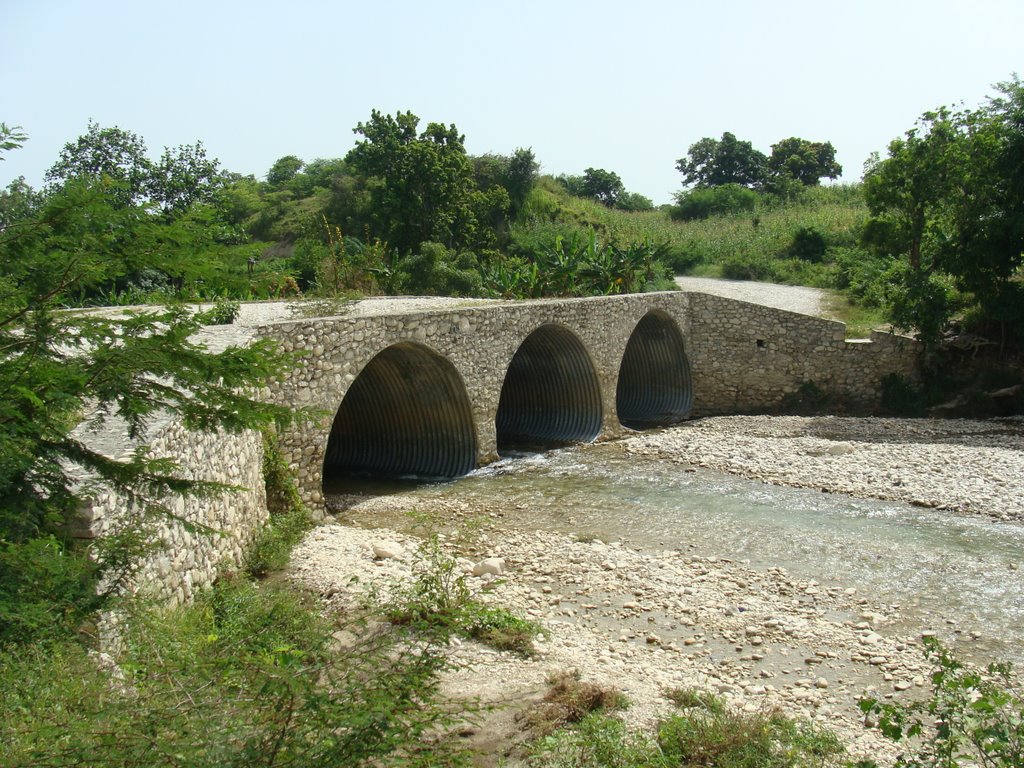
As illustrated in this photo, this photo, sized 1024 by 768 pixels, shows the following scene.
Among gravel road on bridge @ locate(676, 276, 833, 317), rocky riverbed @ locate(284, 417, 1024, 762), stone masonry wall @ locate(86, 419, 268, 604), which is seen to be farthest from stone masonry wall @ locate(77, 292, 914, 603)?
gravel road on bridge @ locate(676, 276, 833, 317)

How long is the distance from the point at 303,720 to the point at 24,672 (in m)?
1.93

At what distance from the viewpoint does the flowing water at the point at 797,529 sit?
11.3 m

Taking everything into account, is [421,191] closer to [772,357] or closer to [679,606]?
[772,357]

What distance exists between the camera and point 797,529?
1452cm

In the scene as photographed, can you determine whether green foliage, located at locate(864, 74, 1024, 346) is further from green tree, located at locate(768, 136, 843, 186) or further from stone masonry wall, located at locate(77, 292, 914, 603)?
green tree, located at locate(768, 136, 843, 186)

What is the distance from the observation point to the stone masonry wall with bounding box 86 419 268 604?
6.80 meters

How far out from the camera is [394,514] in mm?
15602

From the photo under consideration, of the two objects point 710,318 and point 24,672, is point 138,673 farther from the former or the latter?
point 710,318

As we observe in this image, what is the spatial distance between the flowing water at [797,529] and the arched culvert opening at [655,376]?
6.13 meters

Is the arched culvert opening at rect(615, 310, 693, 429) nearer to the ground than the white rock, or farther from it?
farther from it

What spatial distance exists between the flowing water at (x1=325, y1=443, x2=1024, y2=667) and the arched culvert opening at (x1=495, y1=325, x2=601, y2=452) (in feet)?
8.98

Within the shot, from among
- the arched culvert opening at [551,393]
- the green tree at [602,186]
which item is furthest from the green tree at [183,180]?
the green tree at [602,186]

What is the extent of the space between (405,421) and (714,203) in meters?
36.5

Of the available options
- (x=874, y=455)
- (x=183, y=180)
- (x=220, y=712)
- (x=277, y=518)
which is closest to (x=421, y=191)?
(x=183, y=180)
